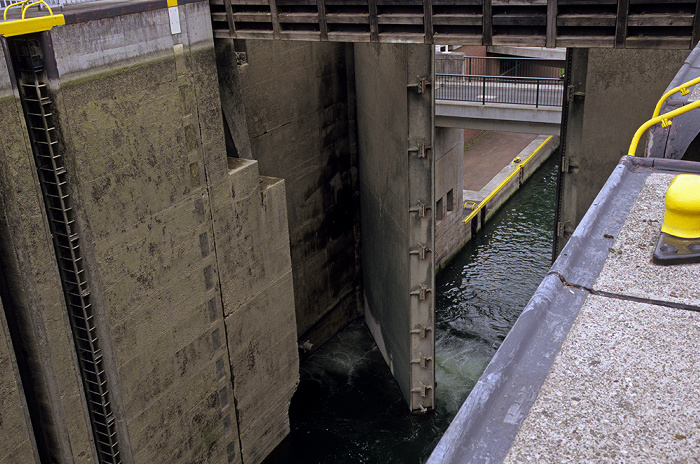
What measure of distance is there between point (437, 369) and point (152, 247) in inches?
377

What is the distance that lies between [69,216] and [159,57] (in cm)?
282

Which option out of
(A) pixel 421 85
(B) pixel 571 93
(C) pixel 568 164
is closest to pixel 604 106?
(B) pixel 571 93

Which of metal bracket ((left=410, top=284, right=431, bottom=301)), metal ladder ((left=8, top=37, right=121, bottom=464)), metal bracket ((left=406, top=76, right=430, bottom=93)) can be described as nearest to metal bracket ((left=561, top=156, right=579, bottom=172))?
metal bracket ((left=406, top=76, right=430, bottom=93))

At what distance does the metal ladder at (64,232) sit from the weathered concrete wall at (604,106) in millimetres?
9653

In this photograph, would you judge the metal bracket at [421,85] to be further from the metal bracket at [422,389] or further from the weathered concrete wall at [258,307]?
the metal bracket at [422,389]

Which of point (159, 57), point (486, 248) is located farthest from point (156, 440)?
point (486, 248)

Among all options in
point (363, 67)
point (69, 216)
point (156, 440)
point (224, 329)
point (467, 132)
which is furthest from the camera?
point (467, 132)

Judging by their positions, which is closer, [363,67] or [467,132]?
[363,67]

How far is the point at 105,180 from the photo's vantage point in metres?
10.4

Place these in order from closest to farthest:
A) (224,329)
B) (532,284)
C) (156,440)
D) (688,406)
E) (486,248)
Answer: (688,406) < (156,440) < (224,329) < (532,284) < (486,248)

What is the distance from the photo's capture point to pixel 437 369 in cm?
1856

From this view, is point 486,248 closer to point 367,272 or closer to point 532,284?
point 532,284

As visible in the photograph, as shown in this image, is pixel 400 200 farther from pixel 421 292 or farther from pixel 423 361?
pixel 423 361

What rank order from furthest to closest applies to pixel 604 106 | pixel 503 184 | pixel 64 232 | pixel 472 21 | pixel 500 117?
pixel 503 184 < pixel 500 117 < pixel 604 106 < pixel 472 21 < pixel 64 232
